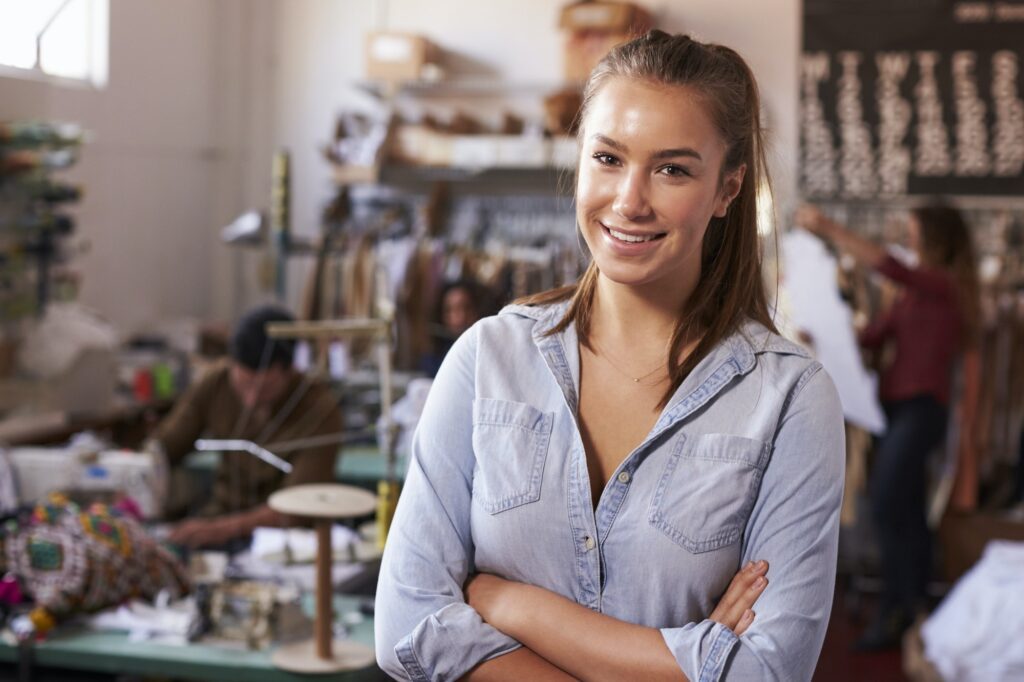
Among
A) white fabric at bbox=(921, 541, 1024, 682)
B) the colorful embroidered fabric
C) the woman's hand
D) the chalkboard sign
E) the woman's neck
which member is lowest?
white fabric at bbox=(921, 541, 1024, 682)

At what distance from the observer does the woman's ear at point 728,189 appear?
1.47 m

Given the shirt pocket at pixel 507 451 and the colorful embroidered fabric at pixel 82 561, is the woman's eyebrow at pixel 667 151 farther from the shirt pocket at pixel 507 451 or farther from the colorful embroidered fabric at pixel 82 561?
the colorful embroidered fabric at pixel 82 561

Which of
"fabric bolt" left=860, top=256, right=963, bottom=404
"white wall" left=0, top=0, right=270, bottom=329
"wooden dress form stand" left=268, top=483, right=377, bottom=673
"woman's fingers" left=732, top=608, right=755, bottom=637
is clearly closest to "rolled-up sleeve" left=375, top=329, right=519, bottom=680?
"woman's fingers" left=732, top=608, right=755, bottom=637

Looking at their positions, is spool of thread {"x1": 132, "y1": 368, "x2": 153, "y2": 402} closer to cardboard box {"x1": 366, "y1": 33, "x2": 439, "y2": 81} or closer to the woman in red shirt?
cardboard box {"x1": 366, "y1": 33, "x2": 439, "y2": 81}

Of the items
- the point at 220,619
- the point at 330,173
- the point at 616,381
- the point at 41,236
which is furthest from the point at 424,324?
the point at 616,381

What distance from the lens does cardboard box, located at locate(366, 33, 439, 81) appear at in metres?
6.26

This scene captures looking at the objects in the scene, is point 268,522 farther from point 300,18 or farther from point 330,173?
point 300,18

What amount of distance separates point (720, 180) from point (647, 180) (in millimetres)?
114

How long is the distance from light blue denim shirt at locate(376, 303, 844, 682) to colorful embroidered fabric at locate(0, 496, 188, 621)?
151 centimetres

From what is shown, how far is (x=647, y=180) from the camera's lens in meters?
1.39

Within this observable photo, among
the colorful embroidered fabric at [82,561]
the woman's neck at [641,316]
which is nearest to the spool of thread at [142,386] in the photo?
the colorful embroidered fabric at [82,561]

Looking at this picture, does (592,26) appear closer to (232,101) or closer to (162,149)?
(232,101)

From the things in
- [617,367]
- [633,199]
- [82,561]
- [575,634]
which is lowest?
[82,561]

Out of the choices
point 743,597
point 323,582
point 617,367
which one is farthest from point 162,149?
point 743,597
